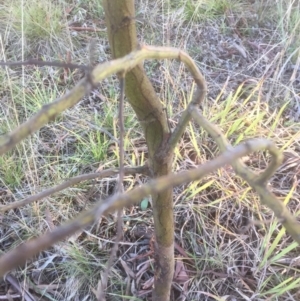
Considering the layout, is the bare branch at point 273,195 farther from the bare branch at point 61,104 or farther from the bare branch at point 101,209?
the bare branch at point 61,104

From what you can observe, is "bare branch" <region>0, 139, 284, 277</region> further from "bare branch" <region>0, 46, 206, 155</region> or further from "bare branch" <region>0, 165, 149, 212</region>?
"bare branch" <region>0, 165, 149, 212</region>

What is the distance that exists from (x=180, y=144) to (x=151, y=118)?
2.38 feet

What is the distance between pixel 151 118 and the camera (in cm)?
82

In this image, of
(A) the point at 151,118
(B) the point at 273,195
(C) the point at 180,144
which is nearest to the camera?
(B) the point at 273,195

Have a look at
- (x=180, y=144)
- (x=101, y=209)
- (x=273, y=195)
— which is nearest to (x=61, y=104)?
(x=101, y=209)

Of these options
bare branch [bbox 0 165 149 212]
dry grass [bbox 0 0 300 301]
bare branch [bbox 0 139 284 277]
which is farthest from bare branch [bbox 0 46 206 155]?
dry grass [bbox 0 0 300 301]

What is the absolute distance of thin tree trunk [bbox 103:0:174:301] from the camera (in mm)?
708

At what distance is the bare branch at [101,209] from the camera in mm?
323

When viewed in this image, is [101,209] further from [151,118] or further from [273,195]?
[151,118]

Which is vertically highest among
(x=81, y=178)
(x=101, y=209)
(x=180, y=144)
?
(x=101, y=209)

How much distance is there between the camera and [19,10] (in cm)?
199

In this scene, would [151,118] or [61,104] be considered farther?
[151,118]

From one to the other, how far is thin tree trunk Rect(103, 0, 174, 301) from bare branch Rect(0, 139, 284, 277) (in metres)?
0.31

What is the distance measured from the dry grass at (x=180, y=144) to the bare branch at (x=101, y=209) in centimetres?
55
